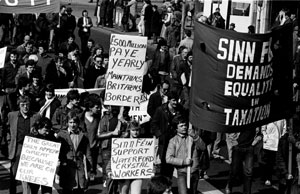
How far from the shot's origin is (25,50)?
786 inches

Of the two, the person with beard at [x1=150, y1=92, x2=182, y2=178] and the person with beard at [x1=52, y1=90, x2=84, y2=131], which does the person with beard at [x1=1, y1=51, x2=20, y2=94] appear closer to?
the person with beard at [x1=52, y1=90, x2=84, y2=131]

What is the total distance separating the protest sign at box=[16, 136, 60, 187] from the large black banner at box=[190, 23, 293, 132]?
2.09 m

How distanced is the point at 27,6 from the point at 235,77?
7.35 meters

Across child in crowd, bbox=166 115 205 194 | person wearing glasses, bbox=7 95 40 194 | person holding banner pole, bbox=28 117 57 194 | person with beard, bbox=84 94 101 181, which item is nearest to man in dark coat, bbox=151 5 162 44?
person with beard, bbox=84 94 101 181

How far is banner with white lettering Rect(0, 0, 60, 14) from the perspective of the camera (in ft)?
59.4

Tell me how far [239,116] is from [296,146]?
9.10 feet

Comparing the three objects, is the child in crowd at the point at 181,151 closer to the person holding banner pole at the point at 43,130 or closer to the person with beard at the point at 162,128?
the person with beard at the point at 162,128

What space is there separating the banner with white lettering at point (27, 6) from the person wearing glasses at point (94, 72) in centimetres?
147

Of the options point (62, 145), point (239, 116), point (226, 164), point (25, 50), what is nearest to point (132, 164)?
point (62, 145)

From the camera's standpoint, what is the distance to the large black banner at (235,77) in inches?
475

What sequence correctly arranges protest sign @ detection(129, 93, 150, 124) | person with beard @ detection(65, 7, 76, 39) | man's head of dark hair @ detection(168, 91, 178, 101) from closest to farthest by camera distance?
man's head of dark hair @ detection(168, 91, 178, 101)
protest sign @ detection(129, 93, 150, 124)
person with beard @ detection(65, 7, 76, 39)

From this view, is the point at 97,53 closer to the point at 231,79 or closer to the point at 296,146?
the point at 296,146

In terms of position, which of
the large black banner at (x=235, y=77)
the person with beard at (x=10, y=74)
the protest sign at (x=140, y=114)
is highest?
the large black banner at (x=235, y=77)

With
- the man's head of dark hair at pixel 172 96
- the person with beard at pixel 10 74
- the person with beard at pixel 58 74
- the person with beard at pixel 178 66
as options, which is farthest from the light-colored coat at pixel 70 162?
the person with beard at pixel 178 66
